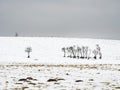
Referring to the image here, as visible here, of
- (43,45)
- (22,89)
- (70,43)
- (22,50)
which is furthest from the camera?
(70,43)

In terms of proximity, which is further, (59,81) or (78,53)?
(78,53)

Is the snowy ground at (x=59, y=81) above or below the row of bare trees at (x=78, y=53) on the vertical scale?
below

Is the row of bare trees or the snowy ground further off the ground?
the row of bare trees

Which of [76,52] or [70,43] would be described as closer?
[76,52]

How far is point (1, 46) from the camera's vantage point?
168 metres

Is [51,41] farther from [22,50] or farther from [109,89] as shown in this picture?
[109,89]

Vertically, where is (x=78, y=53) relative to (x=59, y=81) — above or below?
above

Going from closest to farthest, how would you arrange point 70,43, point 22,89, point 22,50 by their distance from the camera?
point 22,89 → point 22,50 → point 70,43

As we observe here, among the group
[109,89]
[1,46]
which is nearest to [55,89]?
[109,89]

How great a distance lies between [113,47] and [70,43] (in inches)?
1134

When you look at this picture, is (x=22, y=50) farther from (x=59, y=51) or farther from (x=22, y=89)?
(x=22, y=89)

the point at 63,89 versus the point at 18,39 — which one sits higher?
the point at 18,39

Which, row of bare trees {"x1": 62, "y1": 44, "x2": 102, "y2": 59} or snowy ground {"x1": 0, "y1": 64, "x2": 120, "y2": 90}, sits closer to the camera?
snowy ground {"x1": 0, "y1": 64, "x2": 120, "y2": 90}

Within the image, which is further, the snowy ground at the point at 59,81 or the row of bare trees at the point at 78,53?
the row of bare trees at the point at 78,53
